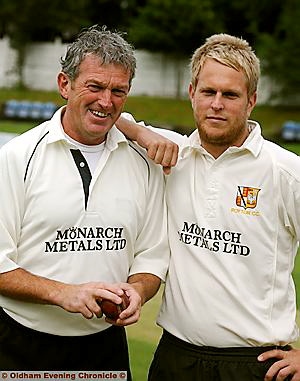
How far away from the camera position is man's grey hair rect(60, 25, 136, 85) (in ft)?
9.85

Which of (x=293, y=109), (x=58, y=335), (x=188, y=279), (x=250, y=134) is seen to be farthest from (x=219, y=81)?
(x=293, y=109)

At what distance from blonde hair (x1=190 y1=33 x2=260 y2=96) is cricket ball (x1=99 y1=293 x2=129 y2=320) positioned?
0.93 m

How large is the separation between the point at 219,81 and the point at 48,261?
92 centimetres

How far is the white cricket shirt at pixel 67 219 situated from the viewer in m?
3.02

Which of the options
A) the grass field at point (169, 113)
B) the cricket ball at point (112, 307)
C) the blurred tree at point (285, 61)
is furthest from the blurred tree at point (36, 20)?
the cricket ball at point (112, 307)

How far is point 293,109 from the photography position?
94.9 ft

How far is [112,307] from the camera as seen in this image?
2.79 meters

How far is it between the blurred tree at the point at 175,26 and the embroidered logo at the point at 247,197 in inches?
1105

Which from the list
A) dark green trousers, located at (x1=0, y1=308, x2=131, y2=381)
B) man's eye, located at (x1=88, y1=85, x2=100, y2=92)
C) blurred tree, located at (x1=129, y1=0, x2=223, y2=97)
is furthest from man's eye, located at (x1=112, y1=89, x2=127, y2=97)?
blurred tree, located at (x1=129, y1=0, x2=223, y2=97)

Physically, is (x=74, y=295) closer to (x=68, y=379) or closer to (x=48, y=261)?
(x=48, y=261)

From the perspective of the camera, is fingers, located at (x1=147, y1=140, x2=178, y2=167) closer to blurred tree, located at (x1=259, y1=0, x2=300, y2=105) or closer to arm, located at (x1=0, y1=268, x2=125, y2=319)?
arm, located at (x1=0, y1=268, x2=125, y2=319)

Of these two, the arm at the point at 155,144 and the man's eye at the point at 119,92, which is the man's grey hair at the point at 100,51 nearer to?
the man's eye at the point at 119,92

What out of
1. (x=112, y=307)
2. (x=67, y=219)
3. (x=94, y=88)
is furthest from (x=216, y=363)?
(x=94, y=88)

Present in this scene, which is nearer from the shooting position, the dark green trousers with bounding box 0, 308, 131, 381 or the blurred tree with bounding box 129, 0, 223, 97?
the dark green trousers with bounding box 0, 308, 131, 381
